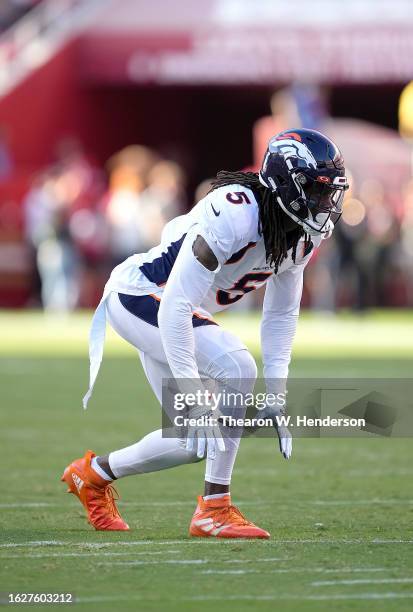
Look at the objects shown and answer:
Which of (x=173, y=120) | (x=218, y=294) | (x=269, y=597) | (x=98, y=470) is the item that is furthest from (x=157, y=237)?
(x=269, y=597)

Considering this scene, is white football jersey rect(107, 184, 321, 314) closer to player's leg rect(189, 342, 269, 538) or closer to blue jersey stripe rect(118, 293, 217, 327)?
blue jersey stripe rect(118, 293, 217, 327)

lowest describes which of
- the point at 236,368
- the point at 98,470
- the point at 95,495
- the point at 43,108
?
the point at 95,495

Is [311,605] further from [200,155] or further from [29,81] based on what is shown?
[200,155]

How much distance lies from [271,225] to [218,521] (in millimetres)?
1310

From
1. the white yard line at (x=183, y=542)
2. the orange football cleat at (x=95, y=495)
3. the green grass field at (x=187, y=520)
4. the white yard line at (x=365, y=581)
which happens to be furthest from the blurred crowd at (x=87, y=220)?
the white yard line at (x=365, y=581)

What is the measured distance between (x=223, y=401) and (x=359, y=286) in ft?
51.8

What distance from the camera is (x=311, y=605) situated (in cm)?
459

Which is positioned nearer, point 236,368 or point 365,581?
point 365,581

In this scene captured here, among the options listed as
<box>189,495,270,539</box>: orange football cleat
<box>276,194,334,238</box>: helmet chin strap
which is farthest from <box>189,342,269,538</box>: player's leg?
<box>276,194,334,238</box>: helmet chin strap

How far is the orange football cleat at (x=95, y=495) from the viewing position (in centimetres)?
620

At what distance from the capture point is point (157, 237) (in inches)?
835

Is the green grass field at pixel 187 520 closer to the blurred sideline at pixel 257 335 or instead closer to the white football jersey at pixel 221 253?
the white football jersey at pixel 221 253

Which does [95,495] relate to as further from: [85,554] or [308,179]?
[308,179]

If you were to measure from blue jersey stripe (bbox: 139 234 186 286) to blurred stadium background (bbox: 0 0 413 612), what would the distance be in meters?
1.14
